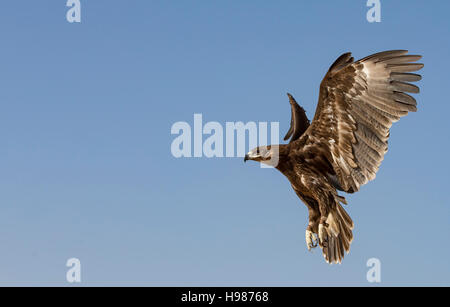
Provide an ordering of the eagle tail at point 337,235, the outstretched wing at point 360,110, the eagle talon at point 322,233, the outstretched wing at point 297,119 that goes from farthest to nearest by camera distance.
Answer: the outstretched wing at point 297,119 < the eagle tail at point 337,235 < the eagle talon at point 322,233 < the outstretched wing at point 360,110

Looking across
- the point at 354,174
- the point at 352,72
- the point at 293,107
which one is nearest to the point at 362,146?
the point at 354,174

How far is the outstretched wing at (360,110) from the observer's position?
8.84 meters

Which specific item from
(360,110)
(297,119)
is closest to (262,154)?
(360,110)

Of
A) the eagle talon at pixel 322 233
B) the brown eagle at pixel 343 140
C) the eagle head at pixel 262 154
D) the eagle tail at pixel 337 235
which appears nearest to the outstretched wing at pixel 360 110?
the brown eagle at pixel 343 140

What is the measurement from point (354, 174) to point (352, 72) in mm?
1665

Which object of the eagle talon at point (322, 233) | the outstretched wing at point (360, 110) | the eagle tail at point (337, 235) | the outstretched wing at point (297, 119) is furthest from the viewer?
the outstretched wing at point (297, 119)

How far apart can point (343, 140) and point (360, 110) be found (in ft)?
1.83

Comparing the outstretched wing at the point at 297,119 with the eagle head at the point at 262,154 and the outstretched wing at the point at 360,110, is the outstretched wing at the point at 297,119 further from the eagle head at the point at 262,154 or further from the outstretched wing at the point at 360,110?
the outstretched wing at the point at 360,110

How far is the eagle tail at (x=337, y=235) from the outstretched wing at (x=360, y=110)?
50cm

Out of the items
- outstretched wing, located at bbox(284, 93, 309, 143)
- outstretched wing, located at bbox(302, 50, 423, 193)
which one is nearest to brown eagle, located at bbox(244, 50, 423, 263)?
outstretched wing, located at bbox(302, 50, 423, 193)

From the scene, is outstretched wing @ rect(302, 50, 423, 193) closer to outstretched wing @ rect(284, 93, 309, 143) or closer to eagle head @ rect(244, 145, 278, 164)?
eagle head @ rect(244, 145, 278, 164)

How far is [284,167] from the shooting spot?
941 centimetres

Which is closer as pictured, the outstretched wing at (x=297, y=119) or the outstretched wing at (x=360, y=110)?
the outstretched wing at (x=360, y=110)

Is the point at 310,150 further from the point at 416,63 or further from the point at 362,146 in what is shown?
the point at 416,63
